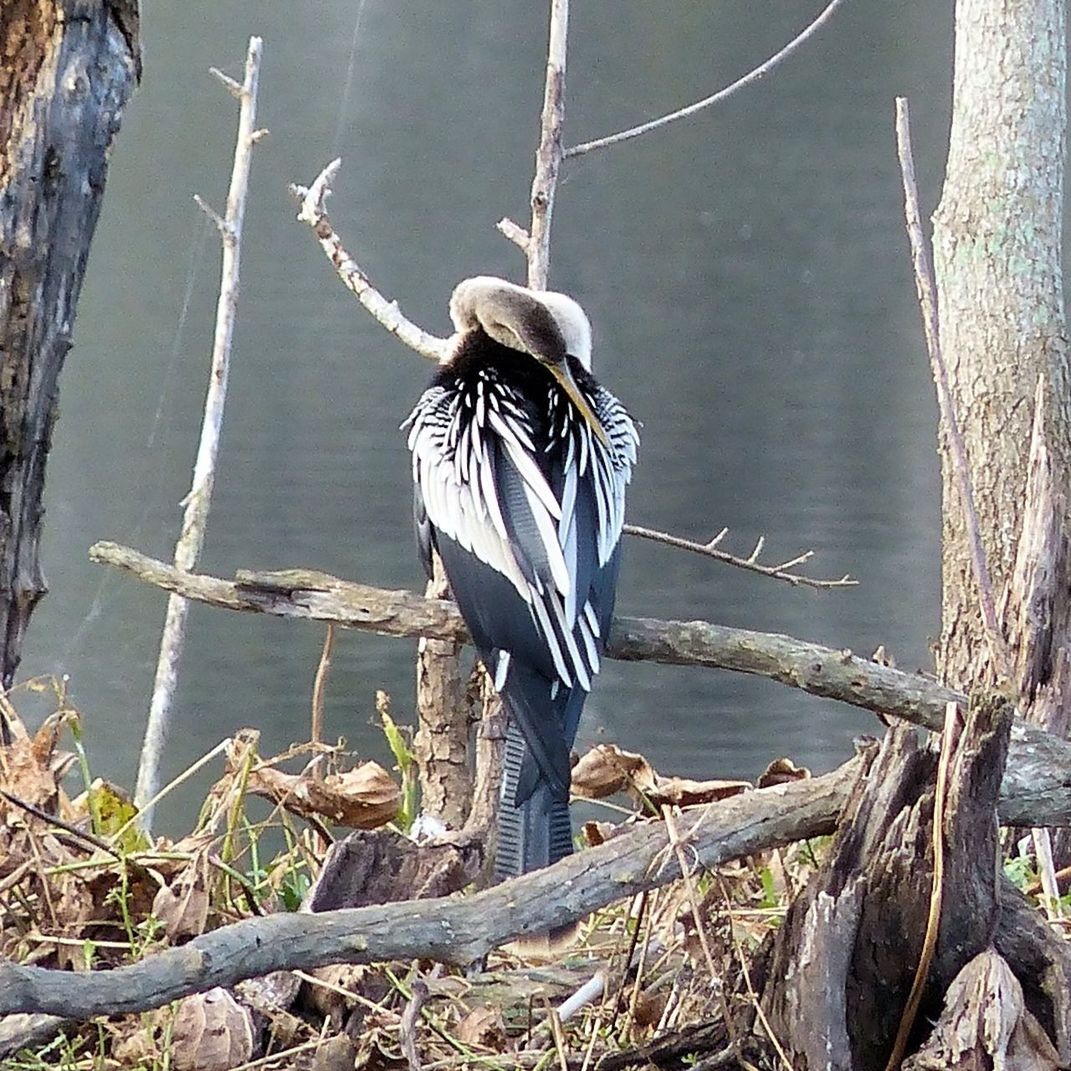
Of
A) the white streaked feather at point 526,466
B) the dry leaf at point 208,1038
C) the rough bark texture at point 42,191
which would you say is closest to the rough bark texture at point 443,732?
the white streaked feather at point 526,466

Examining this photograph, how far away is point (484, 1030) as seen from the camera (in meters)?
1.44

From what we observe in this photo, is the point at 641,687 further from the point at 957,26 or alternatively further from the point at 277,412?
the point at 957,26

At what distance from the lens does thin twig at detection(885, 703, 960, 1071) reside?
118cm

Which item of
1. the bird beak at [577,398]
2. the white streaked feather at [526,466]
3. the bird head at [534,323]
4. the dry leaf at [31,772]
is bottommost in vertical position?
the dry leaf at [31,772]

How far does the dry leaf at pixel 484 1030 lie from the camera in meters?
1.44

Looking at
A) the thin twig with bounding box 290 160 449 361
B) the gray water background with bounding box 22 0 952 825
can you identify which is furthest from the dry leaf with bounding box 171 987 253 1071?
the gray water background with bounding box 22 0 952 825

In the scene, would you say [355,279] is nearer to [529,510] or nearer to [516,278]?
[529,510]

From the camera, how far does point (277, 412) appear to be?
6.26 m

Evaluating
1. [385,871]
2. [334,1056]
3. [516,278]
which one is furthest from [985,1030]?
[516,278]

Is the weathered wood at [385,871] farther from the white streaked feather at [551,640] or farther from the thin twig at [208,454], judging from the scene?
the thin twig at [208,454]

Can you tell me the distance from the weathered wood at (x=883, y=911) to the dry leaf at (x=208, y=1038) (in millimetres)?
457

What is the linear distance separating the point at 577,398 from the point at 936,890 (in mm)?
989

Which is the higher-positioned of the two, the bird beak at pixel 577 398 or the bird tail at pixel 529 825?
the bird beak at pixel 577 398

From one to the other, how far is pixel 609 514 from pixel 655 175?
7.11 m
